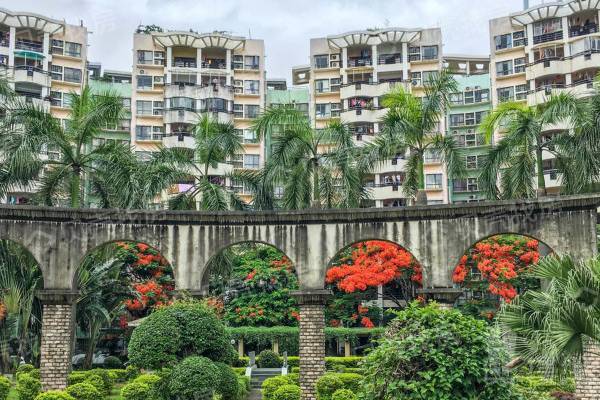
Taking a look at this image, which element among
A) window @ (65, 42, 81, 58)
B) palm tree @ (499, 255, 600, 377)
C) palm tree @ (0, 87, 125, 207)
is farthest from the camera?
window @ (65, 42, 81, 58)

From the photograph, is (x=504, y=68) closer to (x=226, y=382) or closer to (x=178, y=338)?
(x=226, y=382)

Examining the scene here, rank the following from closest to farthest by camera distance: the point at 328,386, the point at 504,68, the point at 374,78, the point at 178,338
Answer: the point at 178,338 → the point at 328,386 → the point at 504,68 → the point at 374,78

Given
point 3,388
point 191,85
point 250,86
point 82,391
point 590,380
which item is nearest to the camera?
point 590,380

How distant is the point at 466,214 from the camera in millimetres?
21219

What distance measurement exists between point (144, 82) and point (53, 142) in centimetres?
2987

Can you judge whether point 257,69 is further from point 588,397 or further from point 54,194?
point 588,397

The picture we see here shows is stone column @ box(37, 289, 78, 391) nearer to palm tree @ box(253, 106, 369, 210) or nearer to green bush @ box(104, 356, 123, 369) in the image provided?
palm tree @ box(253, 106, 369, 210)

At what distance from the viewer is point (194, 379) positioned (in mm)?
16484

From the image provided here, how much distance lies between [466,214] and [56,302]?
12028 millimetres

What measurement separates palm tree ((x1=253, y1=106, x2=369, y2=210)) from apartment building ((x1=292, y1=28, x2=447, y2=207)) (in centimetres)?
2465

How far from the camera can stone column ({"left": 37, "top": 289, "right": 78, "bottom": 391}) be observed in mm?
20891

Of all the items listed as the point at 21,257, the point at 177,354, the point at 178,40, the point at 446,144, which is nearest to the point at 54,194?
the point at 21,257

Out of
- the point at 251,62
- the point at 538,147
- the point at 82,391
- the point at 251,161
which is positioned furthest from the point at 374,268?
the point at 251,62

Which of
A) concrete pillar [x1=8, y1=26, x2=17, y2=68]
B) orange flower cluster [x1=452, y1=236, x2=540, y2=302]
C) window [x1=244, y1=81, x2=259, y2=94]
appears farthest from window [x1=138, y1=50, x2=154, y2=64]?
orange flower cluster [x1=452, y1=236, x2=540, y2=302]
